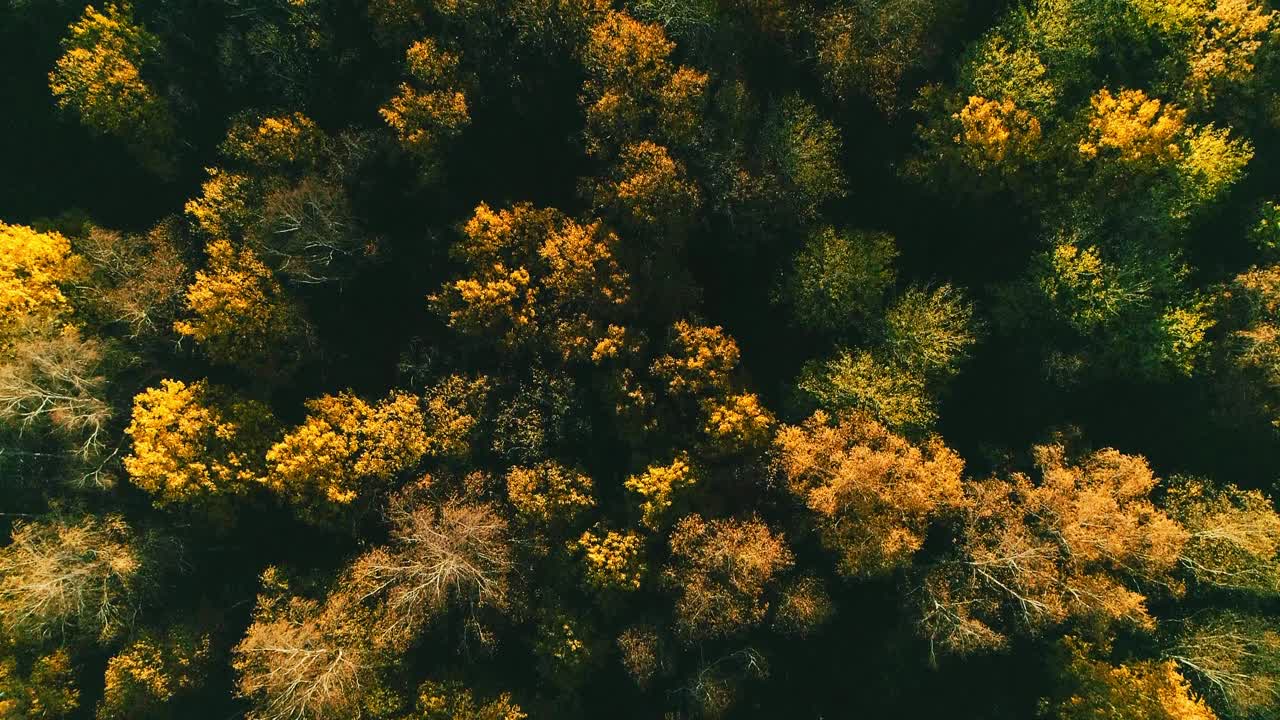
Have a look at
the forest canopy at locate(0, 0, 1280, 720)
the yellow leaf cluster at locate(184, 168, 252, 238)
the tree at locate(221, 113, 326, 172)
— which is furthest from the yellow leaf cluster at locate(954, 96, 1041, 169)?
Answer: the yellow leaf cluster at locate(184, 168, 252, 238)

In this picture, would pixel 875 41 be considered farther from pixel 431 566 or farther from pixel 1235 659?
pixel 1235 659

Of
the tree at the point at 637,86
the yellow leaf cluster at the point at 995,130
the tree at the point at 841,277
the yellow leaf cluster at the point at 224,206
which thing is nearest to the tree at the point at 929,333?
the tree at the point at 841,277

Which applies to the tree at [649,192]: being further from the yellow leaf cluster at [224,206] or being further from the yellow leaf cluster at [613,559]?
the yellow leaf cluster at [224,206]

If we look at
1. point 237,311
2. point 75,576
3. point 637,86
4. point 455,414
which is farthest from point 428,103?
point 75,576

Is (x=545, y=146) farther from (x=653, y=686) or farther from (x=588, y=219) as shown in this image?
(x=653, y=686)

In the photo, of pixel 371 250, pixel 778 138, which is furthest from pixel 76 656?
pixel 778 138
